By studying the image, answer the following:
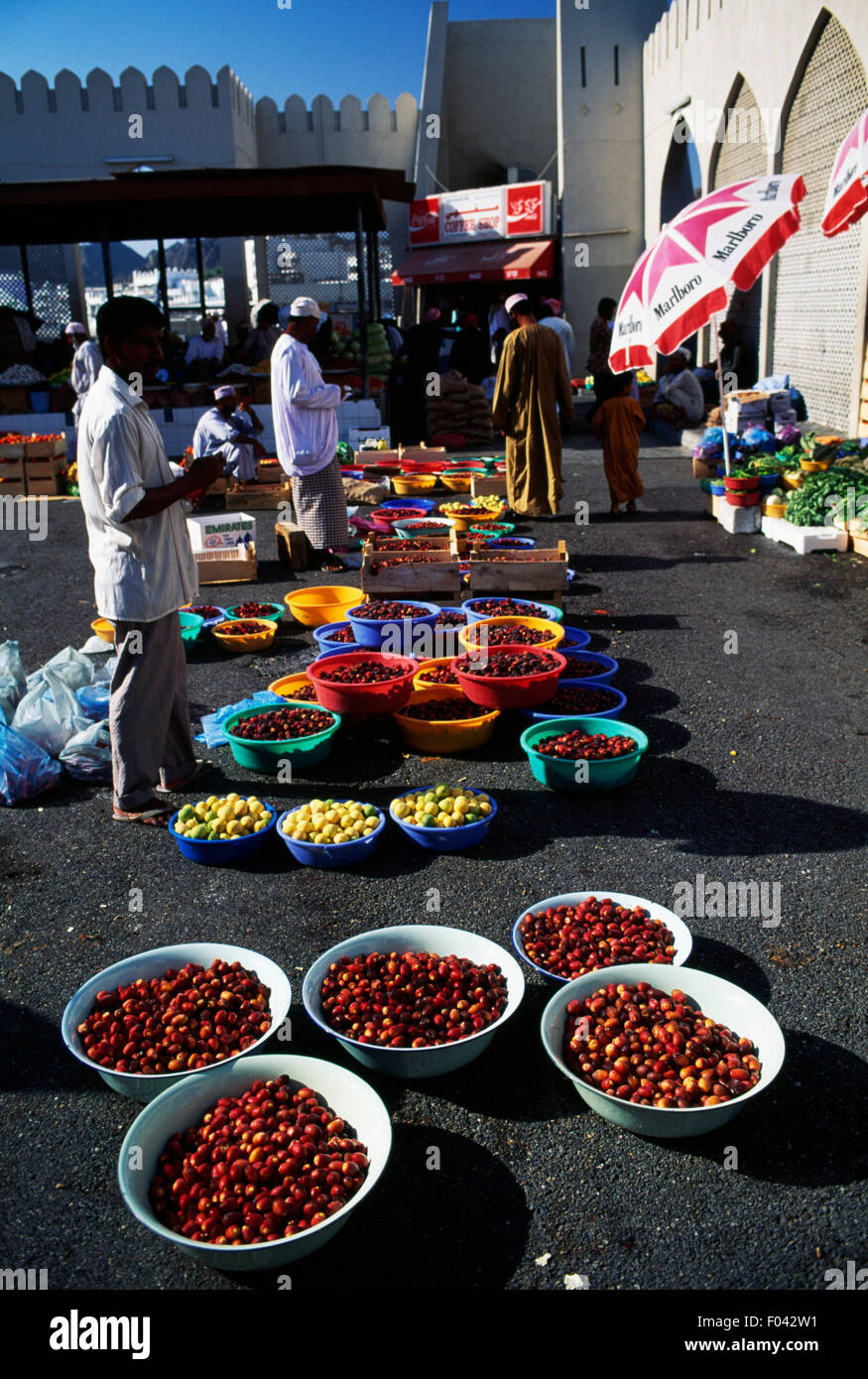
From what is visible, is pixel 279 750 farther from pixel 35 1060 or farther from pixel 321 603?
pixel 321 603

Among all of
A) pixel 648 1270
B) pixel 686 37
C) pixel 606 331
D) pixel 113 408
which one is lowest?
pixel 648 1270

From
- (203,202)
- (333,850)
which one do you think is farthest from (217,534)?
(203,202)

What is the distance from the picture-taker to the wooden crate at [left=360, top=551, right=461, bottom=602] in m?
6.97

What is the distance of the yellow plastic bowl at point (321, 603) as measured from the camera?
23.2 ft

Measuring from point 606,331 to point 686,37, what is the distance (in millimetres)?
5693

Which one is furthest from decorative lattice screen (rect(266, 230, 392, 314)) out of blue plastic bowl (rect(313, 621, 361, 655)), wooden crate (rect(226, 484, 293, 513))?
blue plastic bowl (rect(313, 621, 361, 655))

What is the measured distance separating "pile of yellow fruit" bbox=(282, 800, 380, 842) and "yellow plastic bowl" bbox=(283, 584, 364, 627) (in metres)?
2.97

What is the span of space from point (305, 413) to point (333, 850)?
484cm

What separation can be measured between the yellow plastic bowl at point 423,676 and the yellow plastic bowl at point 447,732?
0.28 meters

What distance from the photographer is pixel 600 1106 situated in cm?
272

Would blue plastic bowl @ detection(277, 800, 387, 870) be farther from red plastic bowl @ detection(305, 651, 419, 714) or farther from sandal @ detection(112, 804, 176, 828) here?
red plastic bowl @ detection(305, 651, 419, 714)

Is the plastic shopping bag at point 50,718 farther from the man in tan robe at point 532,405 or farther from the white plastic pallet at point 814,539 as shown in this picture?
the white plastic pallet at point 814,539

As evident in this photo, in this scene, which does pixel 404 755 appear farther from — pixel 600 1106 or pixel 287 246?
pixel 287 246

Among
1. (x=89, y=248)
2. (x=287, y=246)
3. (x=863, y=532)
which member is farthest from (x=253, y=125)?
(x=863, y=532)
